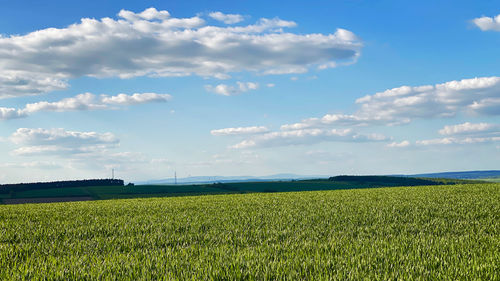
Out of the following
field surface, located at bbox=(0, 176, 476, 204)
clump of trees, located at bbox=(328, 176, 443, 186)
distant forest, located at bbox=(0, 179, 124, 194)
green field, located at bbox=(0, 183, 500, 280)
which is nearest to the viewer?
green field, located at bbox=(0, 183, 500, 280)

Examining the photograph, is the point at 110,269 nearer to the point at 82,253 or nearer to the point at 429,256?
the point at 82,253

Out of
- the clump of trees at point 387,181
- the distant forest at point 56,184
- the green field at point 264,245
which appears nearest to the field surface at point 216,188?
the clump of trees at point 387,181

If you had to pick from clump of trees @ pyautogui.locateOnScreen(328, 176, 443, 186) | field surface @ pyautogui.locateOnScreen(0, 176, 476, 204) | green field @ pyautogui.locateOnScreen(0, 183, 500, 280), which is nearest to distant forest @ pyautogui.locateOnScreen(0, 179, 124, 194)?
field surface @ pyautogui.locateOnScreen(0, 176, 476, 204)

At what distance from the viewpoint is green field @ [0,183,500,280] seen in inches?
347

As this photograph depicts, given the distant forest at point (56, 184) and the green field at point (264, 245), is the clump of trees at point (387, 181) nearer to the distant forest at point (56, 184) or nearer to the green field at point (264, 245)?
the distant forest at point (56, 184)

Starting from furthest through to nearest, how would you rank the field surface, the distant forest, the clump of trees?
1. the clump of trees
2. the distant forest
3. the field surface

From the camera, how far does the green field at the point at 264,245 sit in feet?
28.9

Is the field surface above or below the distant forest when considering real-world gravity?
below

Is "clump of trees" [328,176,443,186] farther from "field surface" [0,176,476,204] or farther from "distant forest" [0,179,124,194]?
"distant forest" [0,179,124,194]

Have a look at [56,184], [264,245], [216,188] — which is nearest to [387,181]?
[216,188]

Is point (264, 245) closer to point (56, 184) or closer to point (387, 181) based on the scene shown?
point (387, 181)

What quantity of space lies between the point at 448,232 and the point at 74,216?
17.3m

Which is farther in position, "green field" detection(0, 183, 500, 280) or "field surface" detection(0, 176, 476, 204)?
"field surface" detection(0, 176, 476, 204)

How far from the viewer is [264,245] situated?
1222 cm
